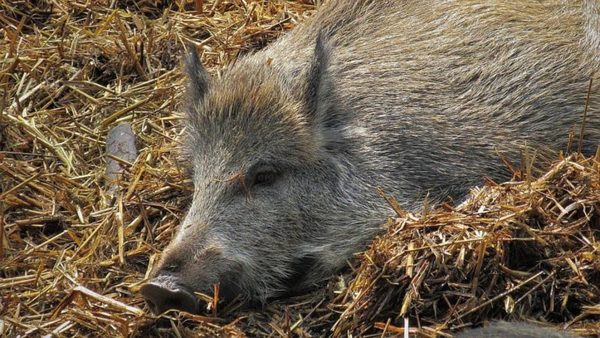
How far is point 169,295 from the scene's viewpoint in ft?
18.5

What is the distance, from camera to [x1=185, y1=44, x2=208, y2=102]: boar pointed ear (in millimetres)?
6773

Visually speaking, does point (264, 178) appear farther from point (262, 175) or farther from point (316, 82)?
point (316, 82)

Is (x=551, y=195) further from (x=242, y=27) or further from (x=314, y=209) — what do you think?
(x=242, y=27)

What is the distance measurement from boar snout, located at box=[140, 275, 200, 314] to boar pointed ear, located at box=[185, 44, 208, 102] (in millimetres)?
1444

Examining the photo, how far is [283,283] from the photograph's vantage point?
20.2 ft

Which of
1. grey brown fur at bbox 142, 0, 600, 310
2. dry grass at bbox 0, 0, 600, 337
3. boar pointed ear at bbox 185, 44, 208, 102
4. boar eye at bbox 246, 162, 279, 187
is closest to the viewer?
dry grass at bbox 0, 0, 600, 337

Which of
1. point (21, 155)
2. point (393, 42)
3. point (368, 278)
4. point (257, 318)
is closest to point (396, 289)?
point (368, 278)

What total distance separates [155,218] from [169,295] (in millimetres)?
1263

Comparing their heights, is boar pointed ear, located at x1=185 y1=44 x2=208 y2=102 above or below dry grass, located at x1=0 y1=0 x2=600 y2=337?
above

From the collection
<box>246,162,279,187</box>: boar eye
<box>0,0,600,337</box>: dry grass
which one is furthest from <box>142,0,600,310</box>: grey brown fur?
<box>0,0,600,337</box>: dry grass

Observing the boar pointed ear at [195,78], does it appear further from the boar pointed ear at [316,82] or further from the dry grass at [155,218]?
the boar pointed ear at [316,82]

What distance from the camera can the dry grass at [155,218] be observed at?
554 cm

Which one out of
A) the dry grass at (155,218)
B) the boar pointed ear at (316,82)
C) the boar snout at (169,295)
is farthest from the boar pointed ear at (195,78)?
the boar snout at (169,295)

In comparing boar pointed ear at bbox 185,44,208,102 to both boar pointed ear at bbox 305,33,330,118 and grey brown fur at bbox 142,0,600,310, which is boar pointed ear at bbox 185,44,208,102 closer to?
grey brown fur at bbox 142,0,600,310
